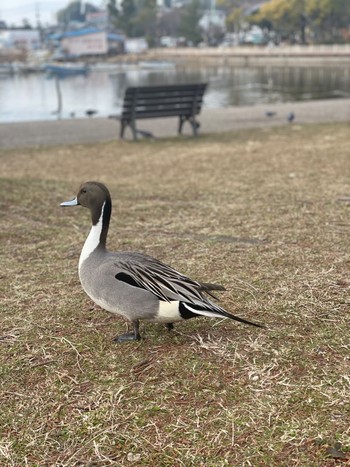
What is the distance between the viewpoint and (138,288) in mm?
3041

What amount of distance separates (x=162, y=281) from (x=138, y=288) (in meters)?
0.13

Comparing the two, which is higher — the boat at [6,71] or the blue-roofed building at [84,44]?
the blue-roofed building at [84,44]

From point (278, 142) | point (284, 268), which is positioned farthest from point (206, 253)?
point (278, 142)

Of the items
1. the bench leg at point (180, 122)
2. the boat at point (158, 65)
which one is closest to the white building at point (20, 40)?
the boat at point (158, 65)

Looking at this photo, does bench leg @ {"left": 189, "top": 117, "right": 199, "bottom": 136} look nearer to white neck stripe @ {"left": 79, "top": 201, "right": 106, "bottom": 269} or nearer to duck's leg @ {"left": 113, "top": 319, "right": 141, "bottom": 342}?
white neck stripe @ {"left": 79, "top": 201, "right": 106, "bottom": 269}

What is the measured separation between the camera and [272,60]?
281 feet

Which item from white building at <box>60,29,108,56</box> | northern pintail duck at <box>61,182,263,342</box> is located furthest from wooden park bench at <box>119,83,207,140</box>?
white building at <box>60,29,108,56</box>

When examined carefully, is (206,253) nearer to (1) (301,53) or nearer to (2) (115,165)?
(2) (115,165)

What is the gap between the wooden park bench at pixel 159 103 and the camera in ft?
38.8

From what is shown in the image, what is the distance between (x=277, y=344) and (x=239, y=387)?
0.47 meters

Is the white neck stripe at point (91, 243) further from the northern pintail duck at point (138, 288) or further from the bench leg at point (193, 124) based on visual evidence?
the bench leg at point (193, 124)

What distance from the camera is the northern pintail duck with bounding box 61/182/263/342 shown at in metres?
2.95

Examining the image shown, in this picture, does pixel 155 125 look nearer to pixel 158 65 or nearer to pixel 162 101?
pixel 162 101

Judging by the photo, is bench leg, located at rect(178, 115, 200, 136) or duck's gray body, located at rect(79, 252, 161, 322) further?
bench leg, located at rect(178, 115, 200, 136)
